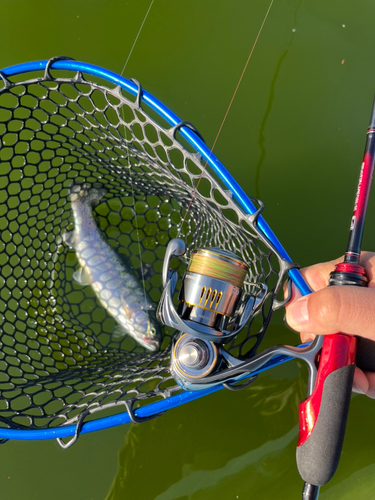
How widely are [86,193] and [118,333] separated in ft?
2.85

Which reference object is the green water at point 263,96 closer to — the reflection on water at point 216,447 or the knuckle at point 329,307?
the reflection on water at point 216,447

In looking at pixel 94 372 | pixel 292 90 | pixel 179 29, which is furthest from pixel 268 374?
pixel 179 29

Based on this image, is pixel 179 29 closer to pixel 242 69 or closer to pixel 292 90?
pixel 242 69

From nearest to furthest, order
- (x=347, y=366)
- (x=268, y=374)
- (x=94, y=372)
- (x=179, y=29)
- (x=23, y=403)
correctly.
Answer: (x=347, y=366) < (x=94, y=372) < (x=23, y=403) < (x=268, y=374) < (x=179, y=29)

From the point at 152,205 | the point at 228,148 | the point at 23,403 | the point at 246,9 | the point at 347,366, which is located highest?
the point at 246,9

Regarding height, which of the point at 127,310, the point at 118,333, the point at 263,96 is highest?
the point at 263,96

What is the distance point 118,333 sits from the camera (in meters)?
2.15

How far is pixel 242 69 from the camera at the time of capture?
2236mm

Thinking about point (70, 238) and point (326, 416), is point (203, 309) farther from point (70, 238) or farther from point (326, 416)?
point (70, 238)

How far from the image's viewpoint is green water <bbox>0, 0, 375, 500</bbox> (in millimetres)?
2064

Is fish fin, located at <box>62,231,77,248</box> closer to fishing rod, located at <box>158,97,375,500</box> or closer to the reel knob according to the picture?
fishing rod, located at <box>158,97,375,500</box>

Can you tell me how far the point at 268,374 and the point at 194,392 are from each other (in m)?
1.11

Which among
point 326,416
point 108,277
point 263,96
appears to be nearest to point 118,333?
point 108,277

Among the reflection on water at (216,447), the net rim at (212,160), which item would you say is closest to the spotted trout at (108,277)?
the reflection on water at (216,447)
